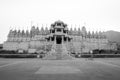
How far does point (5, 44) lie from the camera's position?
2810 inches

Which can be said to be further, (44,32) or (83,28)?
(83,28)

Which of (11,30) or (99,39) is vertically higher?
(11,30)

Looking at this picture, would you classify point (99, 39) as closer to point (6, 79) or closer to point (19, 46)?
point (19, 46)

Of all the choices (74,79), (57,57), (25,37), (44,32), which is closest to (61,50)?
(57,57)

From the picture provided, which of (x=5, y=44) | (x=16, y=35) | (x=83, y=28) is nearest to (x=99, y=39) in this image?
(x=83, y=28)

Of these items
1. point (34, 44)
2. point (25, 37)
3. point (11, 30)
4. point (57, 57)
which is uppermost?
point (11, 30)

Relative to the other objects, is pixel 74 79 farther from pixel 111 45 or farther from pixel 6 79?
pixel 111 45

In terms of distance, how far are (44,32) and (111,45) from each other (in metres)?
54.6

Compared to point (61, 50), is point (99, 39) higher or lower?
higher

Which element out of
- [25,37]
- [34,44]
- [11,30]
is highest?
[11,30]

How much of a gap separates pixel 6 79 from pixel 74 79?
5.65 meters

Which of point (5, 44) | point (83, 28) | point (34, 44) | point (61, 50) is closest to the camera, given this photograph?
Answer: point (61, 50)

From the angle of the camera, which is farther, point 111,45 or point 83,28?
point 83,28

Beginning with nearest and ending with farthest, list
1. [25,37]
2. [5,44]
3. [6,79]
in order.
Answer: [6,79]
[5,44]
[25,37]
